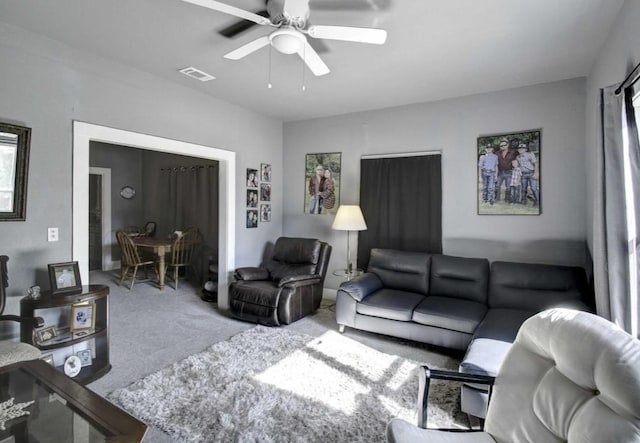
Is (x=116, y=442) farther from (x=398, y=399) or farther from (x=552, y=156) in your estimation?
(x=552, y=156)

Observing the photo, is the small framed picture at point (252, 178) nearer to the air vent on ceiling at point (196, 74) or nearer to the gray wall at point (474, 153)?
the gray wall at point (474, 153)

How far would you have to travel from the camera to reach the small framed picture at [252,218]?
474 centimetres

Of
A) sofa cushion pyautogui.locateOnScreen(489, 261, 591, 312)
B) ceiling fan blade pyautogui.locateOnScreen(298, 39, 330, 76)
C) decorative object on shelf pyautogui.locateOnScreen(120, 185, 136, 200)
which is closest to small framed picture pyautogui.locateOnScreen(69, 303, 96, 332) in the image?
ceiling fan blade pyautogui.locateOnScreen(298, 39, 330, 76)

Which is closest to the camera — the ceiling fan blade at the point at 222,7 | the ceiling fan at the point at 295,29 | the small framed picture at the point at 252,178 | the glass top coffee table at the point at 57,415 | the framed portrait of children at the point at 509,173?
the glass top coffee table at the point at 57,415

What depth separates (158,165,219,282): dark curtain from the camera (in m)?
5.95

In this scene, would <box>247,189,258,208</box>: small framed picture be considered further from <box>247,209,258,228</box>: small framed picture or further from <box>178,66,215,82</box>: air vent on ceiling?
<box>178,66,215,82</box>: air vent on ceiling

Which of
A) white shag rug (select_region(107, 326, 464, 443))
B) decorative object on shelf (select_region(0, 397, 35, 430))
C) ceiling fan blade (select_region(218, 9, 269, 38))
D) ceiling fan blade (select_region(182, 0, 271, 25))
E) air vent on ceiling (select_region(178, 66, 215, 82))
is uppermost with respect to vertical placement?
air vent on ceiling (select_region(178, 66, 215, 82))

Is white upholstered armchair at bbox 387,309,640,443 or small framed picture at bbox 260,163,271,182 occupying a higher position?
small framed picture at bbox 260,163,271,182

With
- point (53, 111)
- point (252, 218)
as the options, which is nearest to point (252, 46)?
point (53, 111)

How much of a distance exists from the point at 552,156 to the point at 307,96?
2.79 metres

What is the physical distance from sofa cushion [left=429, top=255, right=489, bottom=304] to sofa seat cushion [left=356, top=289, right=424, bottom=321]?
0.26 metres

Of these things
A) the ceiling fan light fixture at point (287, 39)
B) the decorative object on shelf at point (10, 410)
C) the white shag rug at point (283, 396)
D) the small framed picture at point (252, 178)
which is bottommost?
the white shag rug at point (283, 396)

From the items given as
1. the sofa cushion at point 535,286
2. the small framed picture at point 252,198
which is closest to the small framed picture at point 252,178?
the small framed picture at point 252,198

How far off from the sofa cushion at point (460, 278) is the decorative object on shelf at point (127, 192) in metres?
6.37
